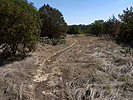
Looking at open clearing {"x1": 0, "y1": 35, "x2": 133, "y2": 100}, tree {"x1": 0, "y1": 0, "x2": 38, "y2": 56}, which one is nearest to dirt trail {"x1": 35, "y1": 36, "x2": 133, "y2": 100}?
open clearing {"x1": 0, "y1": 35, "x2": 133, "y2": 100}

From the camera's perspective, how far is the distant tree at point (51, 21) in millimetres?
15863

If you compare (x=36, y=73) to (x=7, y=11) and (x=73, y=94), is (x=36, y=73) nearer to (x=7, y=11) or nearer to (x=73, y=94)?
(x=73, y=94)

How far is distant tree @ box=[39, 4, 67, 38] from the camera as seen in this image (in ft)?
52.0

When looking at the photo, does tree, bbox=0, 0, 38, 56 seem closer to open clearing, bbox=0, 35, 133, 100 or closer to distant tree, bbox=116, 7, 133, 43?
open clearing, bbox=0, 35, 133, 100

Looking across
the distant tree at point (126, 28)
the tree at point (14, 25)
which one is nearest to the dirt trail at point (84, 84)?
the tree at point (14, 25)

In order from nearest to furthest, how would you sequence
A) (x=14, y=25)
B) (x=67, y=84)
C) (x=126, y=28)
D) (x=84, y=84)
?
(x=84, y=84)
(x=67, y=84)
(x=14, y=25)
(x=126, y=28)

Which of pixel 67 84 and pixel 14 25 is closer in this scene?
pixel 67 84

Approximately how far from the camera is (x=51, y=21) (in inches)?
631

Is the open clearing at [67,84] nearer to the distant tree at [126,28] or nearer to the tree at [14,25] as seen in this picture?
the tree at [14,25]

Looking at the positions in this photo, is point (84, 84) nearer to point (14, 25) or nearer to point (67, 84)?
point (67, 84)

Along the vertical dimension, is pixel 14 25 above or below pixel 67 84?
above

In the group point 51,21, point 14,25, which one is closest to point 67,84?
point 14,25

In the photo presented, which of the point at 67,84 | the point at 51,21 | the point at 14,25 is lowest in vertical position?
the point at 67,84

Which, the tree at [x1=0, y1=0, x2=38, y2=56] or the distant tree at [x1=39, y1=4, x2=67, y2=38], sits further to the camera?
the distant tree at [x1=39, y1=4, x2=67, y2=38]
